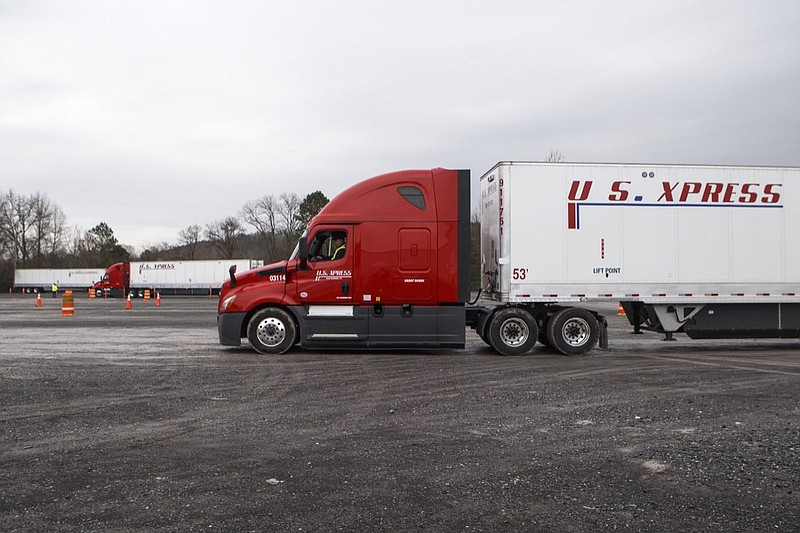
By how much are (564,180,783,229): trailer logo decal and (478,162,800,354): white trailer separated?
20mm

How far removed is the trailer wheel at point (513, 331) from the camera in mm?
13234

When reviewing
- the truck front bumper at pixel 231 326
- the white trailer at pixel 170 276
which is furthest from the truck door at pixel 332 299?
the white trailer at pixel 170 276

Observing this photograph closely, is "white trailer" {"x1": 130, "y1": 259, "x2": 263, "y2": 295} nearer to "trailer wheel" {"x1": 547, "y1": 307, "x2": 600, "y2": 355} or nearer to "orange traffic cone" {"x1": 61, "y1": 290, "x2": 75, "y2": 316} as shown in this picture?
"orange traffic cone" {"x1": 61, "y1": 290, "x2": 75, "y2": 316}

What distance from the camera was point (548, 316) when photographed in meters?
13.5

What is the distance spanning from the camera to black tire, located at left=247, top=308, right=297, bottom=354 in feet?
43.7

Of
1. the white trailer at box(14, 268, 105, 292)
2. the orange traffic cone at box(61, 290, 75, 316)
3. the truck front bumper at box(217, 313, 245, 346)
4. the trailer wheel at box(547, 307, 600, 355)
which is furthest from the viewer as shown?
the white trailer at box(14, 268, 105, 292)

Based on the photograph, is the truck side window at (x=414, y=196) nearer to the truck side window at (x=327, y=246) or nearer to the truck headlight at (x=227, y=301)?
the truck side window at (x=327, y=246)

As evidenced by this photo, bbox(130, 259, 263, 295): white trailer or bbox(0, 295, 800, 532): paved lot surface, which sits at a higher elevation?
bbox(130, 259, 263, 295): white trailer

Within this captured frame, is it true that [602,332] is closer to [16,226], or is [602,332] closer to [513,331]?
[513,331]

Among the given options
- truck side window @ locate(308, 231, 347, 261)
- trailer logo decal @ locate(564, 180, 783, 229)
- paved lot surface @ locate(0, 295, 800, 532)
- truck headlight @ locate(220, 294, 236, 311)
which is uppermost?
trailer logo decal @ locate(564, 180, 783, 229)

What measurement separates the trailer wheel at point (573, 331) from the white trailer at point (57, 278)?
204 feet

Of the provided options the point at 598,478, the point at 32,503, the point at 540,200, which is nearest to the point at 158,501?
the point at 32,503

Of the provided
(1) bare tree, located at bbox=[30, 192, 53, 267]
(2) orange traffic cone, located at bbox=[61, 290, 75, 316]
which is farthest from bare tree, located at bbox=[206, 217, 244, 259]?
(2) orange traffic cone, located at bbox=[61, 290, 75, 316]

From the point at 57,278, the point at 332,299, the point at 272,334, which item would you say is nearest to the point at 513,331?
the point at 332,299
